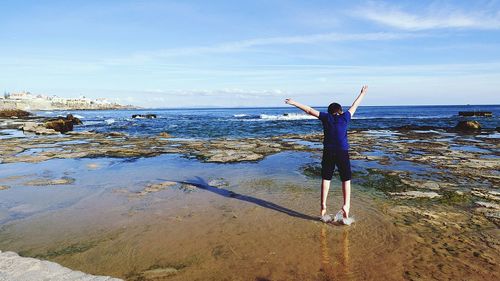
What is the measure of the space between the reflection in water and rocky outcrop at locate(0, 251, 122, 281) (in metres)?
2.47

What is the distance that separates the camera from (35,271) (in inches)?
158

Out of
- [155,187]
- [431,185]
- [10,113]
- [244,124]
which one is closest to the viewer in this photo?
[431,185]

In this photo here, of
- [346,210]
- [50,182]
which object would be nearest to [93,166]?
[50,182]

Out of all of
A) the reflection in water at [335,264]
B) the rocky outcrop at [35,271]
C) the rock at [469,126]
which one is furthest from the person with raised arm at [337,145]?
the rock at [469,126]

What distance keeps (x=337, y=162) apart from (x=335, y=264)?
2.07m

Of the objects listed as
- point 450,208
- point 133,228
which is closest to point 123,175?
point 133,228

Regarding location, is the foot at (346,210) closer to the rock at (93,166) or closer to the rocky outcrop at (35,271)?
the rocky outcrop at (35,271)

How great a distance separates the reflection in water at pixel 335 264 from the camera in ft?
13.2

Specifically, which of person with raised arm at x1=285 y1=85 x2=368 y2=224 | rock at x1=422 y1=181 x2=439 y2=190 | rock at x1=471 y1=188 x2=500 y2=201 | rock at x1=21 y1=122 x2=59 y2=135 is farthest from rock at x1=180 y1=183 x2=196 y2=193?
rock at x1=21 y1=122 x2=59 y2=135

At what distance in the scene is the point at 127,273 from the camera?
161 inches

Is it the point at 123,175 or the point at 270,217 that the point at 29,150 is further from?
the point at 270,217

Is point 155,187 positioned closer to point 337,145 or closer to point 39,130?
point 337,145

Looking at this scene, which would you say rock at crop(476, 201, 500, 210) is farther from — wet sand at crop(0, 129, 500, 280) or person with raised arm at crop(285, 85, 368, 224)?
person with raised arm at crop(285, 85, 368, 224)

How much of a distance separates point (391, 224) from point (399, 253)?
1.15m
